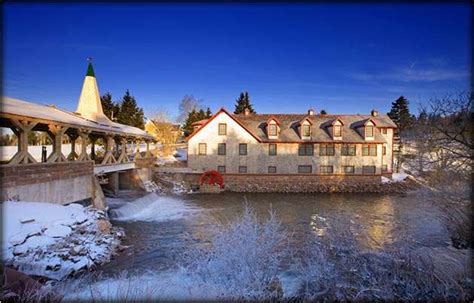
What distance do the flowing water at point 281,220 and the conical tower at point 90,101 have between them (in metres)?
6.18

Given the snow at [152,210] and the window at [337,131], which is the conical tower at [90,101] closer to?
the snow at [152,210]

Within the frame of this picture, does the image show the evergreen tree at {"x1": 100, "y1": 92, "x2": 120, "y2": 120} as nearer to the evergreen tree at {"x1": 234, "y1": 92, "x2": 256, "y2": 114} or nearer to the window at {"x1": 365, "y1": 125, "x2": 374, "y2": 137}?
the evergreen tree at {"x1": 234, "y1": 92, "x2": 256, "y2": 114}

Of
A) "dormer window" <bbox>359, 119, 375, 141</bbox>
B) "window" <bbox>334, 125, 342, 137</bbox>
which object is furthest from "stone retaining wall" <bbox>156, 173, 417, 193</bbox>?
"window" <bbox>334, 125, 342, 137</bbox>

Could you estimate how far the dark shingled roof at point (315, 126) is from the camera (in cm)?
2800

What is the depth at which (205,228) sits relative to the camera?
44.2 feet

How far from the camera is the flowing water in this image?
30.2 feet

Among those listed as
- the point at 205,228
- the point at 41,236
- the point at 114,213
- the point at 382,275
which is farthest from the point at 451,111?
the point at 114,213

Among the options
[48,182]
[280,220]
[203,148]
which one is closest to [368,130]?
[203,148]

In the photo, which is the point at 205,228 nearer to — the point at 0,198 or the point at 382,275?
the point at 0,198

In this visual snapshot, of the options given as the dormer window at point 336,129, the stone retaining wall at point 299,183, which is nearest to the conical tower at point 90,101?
the stone retaining wall at point 299,183

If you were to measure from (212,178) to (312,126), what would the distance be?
10460mm

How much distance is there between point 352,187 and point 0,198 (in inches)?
952

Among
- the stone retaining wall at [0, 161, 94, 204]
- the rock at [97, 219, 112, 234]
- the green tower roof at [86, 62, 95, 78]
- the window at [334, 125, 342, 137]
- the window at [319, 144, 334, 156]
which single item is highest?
the green tower roof at [86, 62, 95, 78]

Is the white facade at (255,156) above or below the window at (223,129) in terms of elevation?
below
